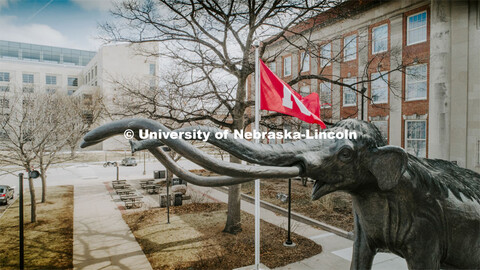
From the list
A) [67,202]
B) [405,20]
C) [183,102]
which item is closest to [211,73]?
[183,102]

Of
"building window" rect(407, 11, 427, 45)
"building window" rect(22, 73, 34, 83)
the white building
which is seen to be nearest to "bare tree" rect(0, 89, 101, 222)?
the white building

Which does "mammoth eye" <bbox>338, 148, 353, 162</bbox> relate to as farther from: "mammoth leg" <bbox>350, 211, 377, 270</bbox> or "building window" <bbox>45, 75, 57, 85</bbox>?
"building window" <bbox>45, 75, 57, 85</bbox>

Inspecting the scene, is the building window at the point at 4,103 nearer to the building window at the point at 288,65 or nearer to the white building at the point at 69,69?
the white building at the point at 69,69

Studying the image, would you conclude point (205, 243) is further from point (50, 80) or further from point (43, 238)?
point (50, 80)

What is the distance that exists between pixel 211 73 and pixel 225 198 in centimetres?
878

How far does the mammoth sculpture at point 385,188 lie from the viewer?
1816mm

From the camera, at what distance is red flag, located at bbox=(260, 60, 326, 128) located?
18.8ft

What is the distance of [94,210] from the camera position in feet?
51.2

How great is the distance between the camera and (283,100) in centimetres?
582

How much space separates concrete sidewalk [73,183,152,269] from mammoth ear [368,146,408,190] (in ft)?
27.4

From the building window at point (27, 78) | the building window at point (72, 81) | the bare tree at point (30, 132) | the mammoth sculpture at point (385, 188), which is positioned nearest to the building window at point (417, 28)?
the mammoth sculpture at point (385, 188)

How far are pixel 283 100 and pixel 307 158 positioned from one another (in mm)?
4121

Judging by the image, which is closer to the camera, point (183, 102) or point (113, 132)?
point (113, 132)

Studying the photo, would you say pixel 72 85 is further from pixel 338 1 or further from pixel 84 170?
pixel 338 1
